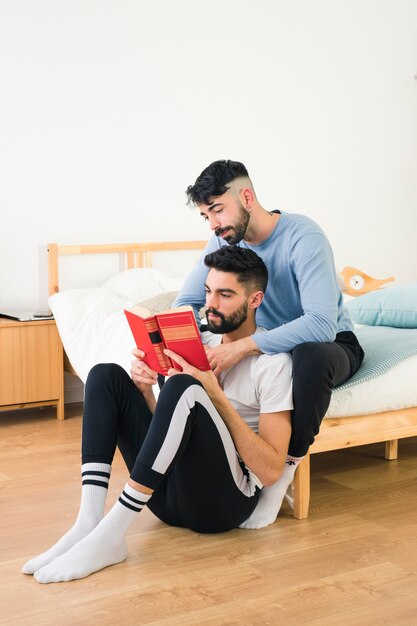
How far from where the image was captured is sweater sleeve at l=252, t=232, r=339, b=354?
6.79ft

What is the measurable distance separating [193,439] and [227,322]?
325mm

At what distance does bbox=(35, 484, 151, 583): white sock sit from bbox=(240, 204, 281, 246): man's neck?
→ 0.75 m

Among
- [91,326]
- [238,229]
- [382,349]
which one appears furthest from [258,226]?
[91,326]

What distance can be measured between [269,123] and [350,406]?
2406 millimetres

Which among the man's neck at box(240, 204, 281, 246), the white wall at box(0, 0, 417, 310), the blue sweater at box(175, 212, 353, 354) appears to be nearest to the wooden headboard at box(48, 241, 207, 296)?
the white wall at box(0, 0, 417, 310)

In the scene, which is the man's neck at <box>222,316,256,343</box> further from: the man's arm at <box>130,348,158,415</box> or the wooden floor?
the wooden floor

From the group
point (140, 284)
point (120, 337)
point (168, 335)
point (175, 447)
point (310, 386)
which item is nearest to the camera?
point (175, 447)

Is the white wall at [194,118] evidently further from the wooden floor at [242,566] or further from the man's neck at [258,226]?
the man's neck at [258,226]

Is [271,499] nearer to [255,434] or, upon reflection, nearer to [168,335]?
[255,434]

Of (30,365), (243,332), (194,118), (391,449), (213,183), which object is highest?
(194,118)

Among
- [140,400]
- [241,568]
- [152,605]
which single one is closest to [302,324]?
[140,400]

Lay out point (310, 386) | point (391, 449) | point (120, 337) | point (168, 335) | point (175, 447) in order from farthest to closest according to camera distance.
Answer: point (120, 337) < point (391, 449) < point (310, 386) < point (168, 335) < point (175, 447)

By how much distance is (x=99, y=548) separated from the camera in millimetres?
1853

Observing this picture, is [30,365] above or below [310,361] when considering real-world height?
below
